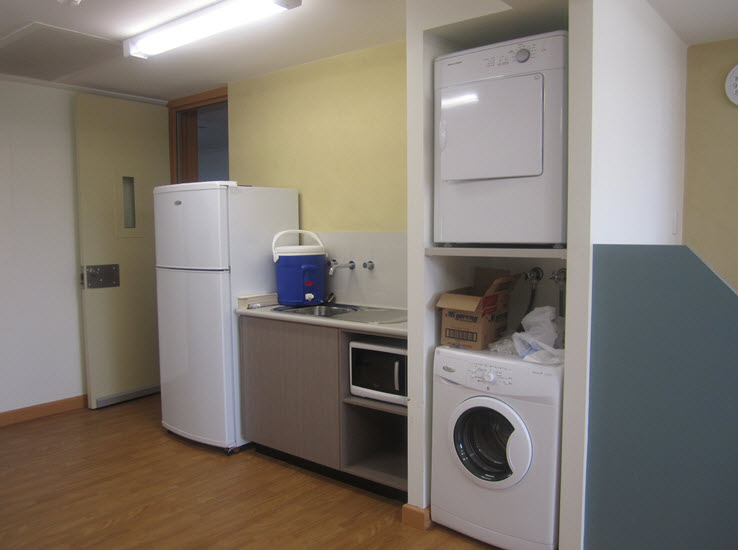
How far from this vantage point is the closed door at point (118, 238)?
4348 mm

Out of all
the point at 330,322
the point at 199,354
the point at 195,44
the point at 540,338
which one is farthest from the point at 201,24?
the point at 540,338

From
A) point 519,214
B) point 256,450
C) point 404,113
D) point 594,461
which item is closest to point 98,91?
point 404,113

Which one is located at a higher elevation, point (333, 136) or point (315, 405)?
point (333, 136)

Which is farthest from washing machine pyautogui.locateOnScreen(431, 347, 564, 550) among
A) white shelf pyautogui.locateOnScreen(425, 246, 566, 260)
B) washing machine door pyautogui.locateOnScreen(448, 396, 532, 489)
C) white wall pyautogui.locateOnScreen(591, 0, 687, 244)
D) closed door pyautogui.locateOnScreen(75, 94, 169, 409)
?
closed door pyautogui.locateOnScreen(75, 94, 169, 409)

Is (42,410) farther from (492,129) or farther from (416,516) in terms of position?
(492,129)

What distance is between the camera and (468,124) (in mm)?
2361

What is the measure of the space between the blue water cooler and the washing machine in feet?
4.16

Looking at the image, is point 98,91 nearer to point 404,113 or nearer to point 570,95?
point 404,113

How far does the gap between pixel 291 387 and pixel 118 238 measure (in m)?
2.22

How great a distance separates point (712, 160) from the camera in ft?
9.84

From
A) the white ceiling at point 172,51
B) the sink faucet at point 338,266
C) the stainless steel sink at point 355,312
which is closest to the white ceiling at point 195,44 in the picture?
the white ceiling at point 172,51

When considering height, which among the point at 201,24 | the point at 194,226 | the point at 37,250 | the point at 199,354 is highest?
the point at 201,24

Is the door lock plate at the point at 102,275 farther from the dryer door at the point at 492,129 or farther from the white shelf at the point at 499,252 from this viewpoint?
the dryer door at the point at 492,129

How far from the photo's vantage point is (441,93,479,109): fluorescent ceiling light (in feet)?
7.68
